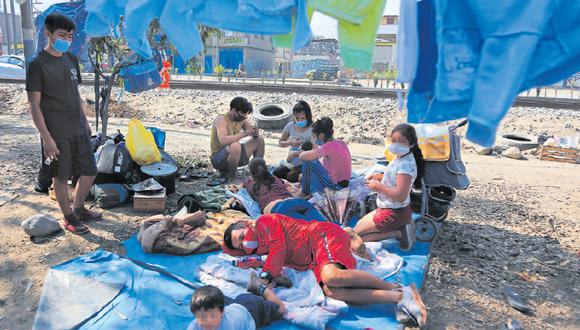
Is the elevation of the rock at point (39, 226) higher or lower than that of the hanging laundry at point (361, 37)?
lower

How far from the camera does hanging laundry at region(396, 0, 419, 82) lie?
2000mm

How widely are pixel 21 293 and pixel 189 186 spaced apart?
2916 mm

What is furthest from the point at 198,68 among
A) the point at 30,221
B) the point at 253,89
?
the point at 253,89

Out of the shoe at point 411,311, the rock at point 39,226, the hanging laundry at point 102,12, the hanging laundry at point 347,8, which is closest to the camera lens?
the hanging laundry at point 347,8

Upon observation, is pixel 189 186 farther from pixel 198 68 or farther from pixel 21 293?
pixel 198 68

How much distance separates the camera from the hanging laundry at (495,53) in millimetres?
1707

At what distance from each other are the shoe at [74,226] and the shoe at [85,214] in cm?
20

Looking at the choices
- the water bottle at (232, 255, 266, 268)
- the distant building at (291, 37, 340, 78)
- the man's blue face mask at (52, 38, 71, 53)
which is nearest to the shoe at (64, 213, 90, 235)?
the man's blue face mask at (52, 38, 71, 53)

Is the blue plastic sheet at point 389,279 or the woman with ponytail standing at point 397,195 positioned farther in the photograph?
the woman with ponytail standing at point 397,195

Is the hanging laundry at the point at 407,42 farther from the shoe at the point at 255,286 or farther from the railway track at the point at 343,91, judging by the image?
the railway track at the point at 343,91

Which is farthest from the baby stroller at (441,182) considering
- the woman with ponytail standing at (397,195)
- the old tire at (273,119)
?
the old tire at (273,119)

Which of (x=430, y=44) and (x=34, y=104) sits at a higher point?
(x=430, y=44)

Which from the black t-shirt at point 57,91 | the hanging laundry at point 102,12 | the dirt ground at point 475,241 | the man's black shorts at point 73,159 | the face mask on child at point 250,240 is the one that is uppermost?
the hanging laundry at point 102,12

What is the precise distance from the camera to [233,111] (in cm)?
557
